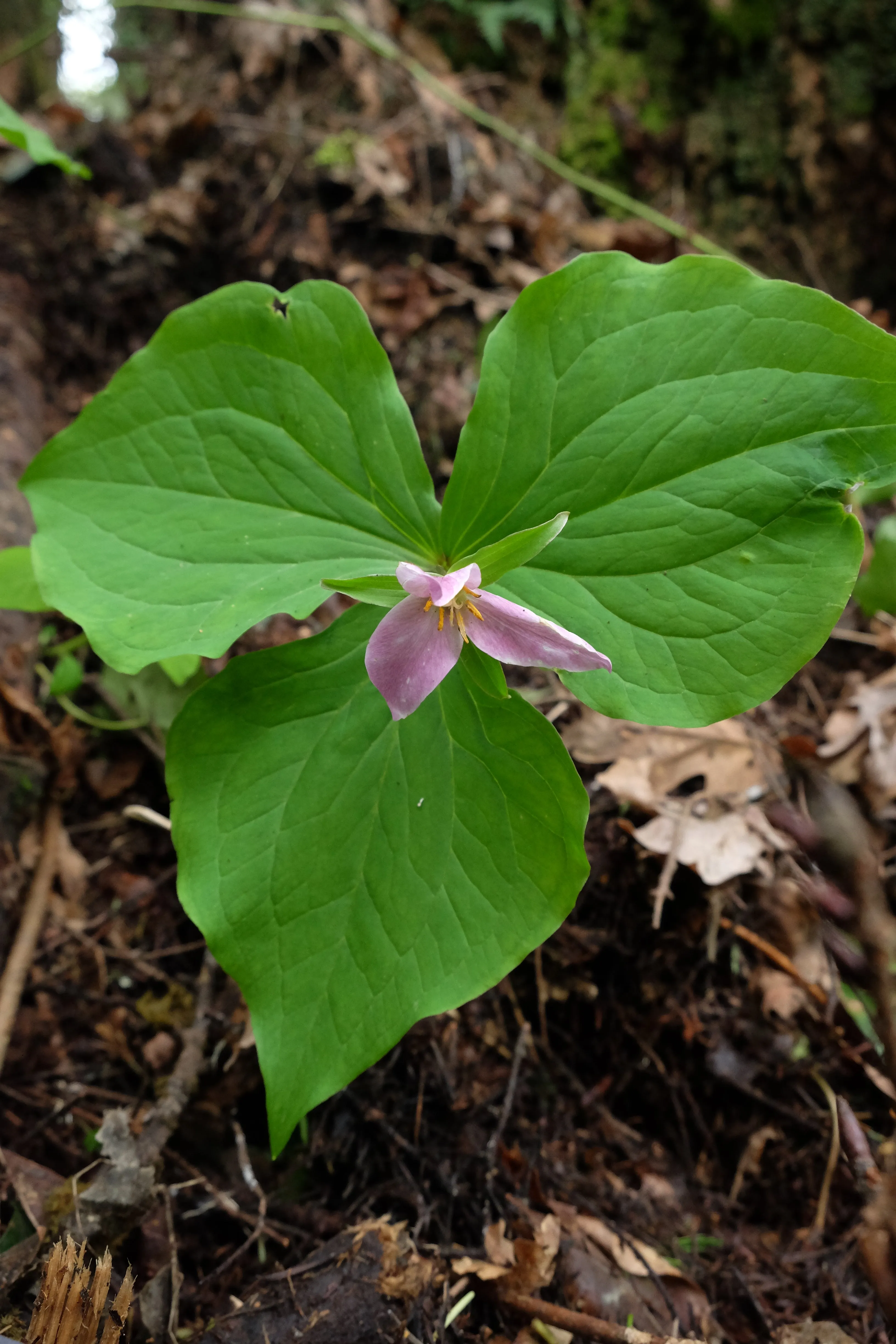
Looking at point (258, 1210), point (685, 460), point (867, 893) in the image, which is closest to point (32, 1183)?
point (258, 1210)

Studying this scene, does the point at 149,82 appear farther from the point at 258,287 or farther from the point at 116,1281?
the point at 116,1281

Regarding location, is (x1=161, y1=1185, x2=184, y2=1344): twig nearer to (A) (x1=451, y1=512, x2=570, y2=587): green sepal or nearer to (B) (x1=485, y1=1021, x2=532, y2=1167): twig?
(B) (x1=485, y1=1021, x2=532, y2=1167): twig

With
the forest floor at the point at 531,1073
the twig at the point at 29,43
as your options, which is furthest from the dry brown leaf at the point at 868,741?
the twig at the point at 29,43

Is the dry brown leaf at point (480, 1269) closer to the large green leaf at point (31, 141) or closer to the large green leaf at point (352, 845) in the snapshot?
the large green leaf at point (352, 845)

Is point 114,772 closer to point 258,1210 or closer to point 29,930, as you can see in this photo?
point 29,930

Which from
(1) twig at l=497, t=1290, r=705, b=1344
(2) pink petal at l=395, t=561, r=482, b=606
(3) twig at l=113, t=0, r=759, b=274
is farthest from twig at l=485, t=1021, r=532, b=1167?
(3) twig at l=113, t=0, r=759, b=274

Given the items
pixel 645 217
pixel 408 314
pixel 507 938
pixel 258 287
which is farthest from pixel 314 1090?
pixel 645 217
